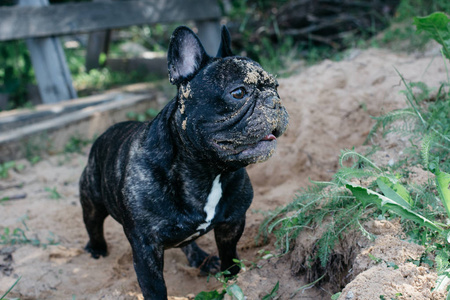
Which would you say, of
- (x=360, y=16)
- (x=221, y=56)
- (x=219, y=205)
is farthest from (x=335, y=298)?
(x=360, y=16)

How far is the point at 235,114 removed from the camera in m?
2.51

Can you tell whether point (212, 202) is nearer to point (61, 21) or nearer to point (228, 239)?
point (228, 239)

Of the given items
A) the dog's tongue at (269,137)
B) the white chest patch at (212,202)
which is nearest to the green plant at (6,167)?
the white chest patch at (212,202)

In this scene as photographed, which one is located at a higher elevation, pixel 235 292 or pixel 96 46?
pixel 96 46

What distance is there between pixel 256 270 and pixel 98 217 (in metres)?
1.45

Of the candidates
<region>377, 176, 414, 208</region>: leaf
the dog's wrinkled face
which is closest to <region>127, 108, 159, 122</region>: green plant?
the dog's wrinkled face

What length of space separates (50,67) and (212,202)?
15.3 ft

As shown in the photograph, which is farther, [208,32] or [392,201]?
[208,32]

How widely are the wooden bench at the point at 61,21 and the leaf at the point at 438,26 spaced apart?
4787mm

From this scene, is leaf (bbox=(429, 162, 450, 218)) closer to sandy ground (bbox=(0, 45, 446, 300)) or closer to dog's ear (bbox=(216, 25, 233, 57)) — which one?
sandy ground (bbox=(0, 45, 446, 300))

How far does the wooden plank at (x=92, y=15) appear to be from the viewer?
6129mm

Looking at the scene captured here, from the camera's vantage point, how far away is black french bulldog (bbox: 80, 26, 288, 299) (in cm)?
253

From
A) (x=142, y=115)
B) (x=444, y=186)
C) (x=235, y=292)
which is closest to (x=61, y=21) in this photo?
(x=142, y=115)

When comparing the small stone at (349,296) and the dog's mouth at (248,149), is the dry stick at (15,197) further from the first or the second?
the small stone at (349,296)
